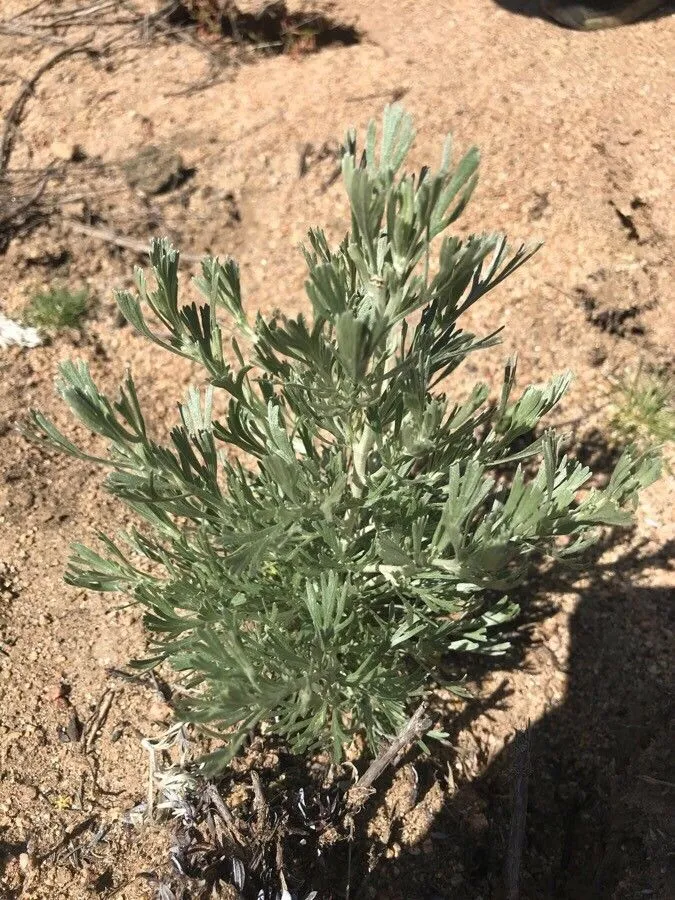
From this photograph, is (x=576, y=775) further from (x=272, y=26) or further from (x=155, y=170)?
(x=272, y=26)

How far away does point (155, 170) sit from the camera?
12.6ft

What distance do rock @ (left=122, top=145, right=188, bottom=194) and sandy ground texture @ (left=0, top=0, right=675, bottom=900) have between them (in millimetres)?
14

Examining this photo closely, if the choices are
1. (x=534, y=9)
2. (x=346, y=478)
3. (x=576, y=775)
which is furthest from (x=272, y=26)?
(x=576, y=775)

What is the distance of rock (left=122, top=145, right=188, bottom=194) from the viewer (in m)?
3.79

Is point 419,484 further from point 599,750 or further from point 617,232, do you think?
point 617,232

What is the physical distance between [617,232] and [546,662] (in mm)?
2046

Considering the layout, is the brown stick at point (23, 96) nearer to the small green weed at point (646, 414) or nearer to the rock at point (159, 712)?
the rock at point (159, 712)

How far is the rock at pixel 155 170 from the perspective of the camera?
3793 millimetres

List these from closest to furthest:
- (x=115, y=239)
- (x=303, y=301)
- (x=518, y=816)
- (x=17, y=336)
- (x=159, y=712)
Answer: (x=518, y=816) < (x=159, y=712) < (x=17, y=336) < (x=303, y=301) < (x=115, y=239)

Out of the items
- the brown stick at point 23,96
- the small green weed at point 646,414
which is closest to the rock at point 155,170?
the brown stick at point 23,96

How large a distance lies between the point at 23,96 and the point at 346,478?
138 inches

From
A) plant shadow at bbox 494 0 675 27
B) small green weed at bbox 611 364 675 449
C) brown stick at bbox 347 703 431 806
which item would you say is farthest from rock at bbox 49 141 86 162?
brown stick at bbox 347 703 431 806

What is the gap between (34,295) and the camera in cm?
341

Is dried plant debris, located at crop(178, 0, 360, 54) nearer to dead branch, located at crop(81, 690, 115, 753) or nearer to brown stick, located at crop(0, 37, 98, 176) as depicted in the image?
brown stick, located at crop(0, 37, 98, 176)
